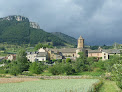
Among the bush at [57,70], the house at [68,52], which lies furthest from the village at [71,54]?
the bush at [57,70]

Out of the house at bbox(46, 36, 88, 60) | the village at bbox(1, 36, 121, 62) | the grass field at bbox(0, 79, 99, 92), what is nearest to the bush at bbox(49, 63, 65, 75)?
the grass field at bbox(0, 79, 99, 92)

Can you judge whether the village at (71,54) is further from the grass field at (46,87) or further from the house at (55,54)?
the grass field at (46,87)

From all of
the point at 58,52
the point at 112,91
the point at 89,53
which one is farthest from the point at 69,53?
the point at 112,91

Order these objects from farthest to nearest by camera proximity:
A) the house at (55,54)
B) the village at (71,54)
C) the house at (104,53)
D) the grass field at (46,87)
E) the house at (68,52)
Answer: the house at (68,52), the house at (55,54), the village at (71,54), the house at (104,53), the grass field at (46,87)

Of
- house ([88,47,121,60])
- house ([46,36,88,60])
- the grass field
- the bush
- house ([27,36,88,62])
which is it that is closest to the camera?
the grass field

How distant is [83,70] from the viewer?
206 ft

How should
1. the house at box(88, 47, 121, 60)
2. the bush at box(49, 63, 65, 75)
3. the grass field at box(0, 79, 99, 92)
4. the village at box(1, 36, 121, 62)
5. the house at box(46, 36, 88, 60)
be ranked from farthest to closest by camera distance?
the house at box(46, 36, 88, 60)
the village at box(1, 36, 121, 62)
the house at box(88, 47, 121, 60)
the bush at box(49, 63, 65, 75)
the grass field at box(0, 79, 99, 92)

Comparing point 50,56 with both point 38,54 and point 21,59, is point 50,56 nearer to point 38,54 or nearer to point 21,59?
point 38,54

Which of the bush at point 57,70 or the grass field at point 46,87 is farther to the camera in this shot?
the bush at point 57,70

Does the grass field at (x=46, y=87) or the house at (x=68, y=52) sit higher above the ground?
the house at (x=68, y=52)

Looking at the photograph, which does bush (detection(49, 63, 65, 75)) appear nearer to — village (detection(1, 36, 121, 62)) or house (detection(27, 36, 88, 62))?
village (detection(1, 36, 121, 62))

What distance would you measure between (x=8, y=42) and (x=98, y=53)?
12190cm

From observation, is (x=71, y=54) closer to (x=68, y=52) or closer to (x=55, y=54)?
(x=68, y=52)

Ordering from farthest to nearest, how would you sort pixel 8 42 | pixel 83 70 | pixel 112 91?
pixel 8 42
pixel 83 70
pixel 112 91
